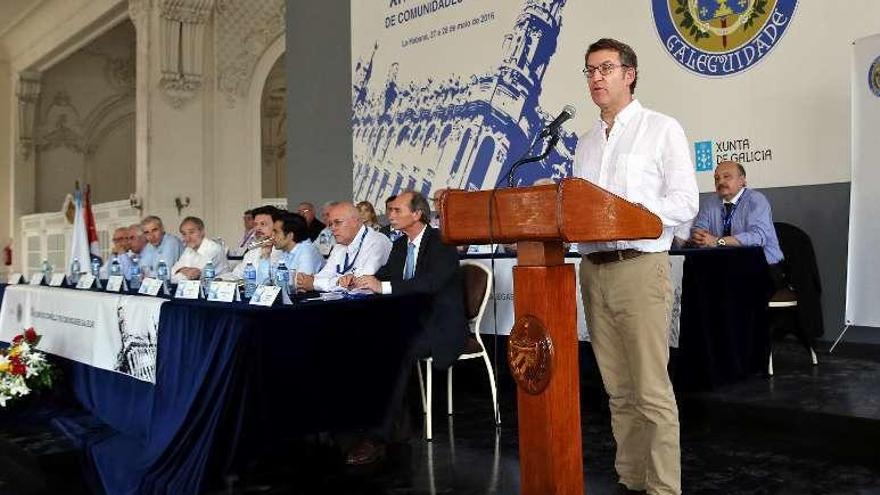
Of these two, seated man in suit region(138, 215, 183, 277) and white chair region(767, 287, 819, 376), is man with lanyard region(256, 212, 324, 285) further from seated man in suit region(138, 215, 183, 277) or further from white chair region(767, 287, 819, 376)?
white chair region(767, 287, 819, 376)

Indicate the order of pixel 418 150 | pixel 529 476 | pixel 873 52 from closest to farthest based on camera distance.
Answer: pixel 529 476
pixel 873 52
pixel 418 150

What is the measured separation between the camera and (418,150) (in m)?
7.28

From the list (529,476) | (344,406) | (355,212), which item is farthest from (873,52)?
(529,476)

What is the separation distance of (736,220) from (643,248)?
8.29 ft

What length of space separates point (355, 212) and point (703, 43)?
282cm

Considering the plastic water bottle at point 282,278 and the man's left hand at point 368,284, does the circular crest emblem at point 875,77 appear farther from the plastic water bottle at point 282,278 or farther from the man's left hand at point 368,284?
the plastic water bottle at point 282,278

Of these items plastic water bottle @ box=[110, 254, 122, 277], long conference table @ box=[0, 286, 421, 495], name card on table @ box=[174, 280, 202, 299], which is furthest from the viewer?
plastic water bottle @ box=[110, 254, 122, 277]

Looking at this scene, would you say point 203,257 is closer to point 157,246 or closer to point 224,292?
point 157,246

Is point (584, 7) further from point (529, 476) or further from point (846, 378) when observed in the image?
A: point (529, 476)

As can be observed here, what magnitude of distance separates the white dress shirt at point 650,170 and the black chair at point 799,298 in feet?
7.76

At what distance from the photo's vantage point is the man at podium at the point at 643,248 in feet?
6.46

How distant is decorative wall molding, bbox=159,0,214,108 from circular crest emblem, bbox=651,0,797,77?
7491 millimetres

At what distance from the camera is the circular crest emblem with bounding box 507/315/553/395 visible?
1.67m

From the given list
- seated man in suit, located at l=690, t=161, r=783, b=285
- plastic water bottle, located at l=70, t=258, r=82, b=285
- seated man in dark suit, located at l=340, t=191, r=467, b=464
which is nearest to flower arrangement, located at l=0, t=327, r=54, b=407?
plastic water bottle, located at l=70, t=258, r=82, b=285
